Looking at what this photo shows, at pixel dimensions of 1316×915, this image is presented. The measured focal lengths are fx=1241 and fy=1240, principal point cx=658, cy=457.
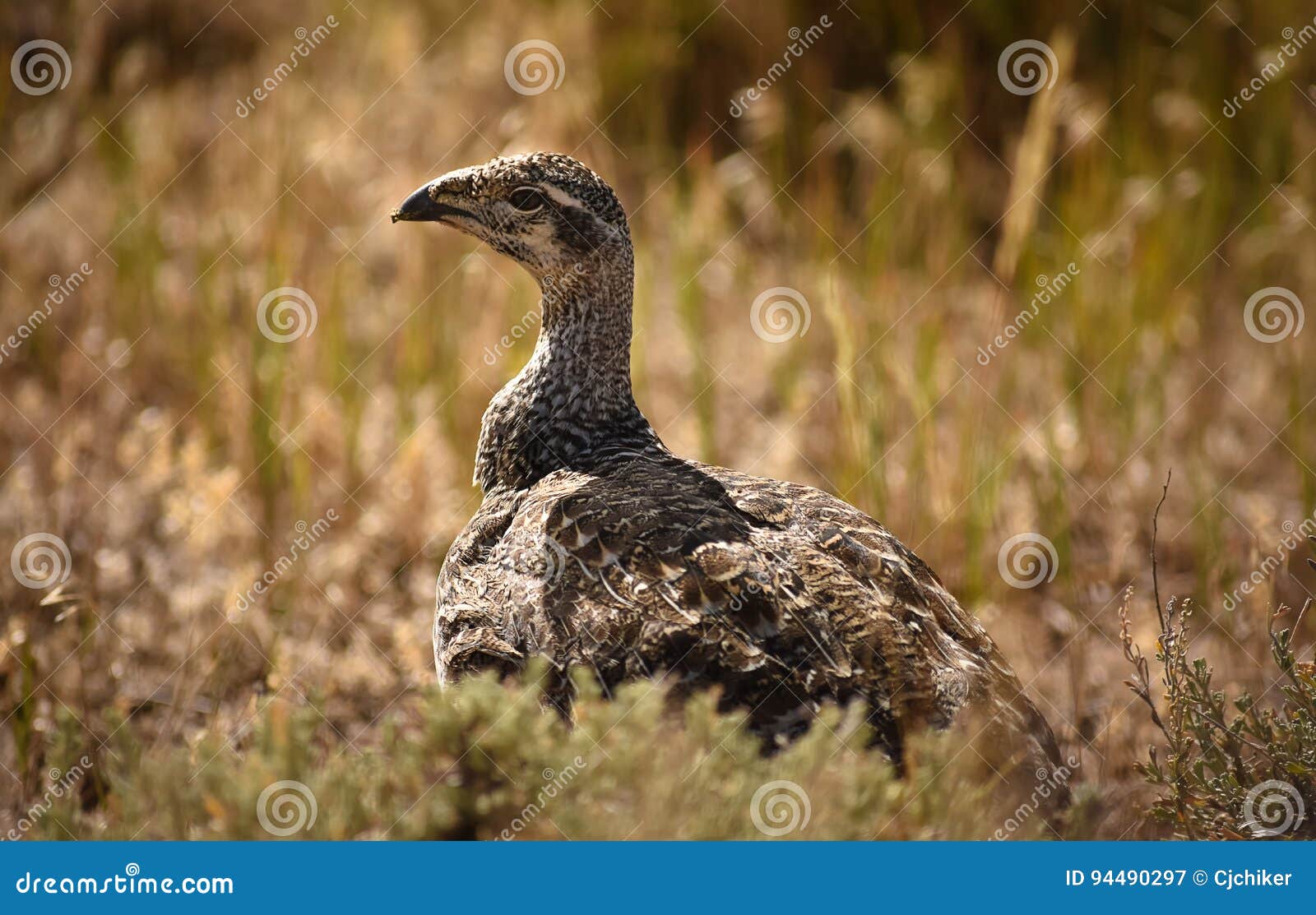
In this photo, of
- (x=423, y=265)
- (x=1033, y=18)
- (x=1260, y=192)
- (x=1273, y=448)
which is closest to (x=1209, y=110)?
(x=1260, y=192)

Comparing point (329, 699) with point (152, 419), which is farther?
point (152, 419)

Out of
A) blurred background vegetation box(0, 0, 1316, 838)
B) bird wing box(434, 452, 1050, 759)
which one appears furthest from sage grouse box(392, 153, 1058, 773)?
blurred background vegetation box(0, 0, 1316, 838)

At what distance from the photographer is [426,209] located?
4.59m

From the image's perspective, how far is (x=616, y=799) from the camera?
133 inches

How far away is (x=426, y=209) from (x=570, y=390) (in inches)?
33.7

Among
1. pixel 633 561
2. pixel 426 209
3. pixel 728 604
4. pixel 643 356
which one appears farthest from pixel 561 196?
pixel 643 356

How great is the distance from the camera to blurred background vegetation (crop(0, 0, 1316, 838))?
466 cm

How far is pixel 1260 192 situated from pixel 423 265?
548cm

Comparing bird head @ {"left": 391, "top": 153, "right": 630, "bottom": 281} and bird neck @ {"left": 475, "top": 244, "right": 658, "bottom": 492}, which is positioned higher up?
bird head @ {"left": 391, "top": 153, "right": 630, "bottom": 281}

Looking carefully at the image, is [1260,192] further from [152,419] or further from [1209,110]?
[152,419]

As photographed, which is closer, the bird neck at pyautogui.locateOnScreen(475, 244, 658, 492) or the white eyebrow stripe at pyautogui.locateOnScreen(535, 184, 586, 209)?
the white eyebrow stripe at pyautogui.locateOnScreen(535, 184, 586, 209)

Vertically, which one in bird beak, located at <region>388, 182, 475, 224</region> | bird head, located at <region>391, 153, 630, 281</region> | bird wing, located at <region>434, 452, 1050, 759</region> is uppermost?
bird head, located at <region>391, 153, 630, 281</region>

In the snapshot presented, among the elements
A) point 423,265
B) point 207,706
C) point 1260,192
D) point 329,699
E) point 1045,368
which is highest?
point 1260,192

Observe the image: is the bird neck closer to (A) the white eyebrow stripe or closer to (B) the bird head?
(B) the bird head
